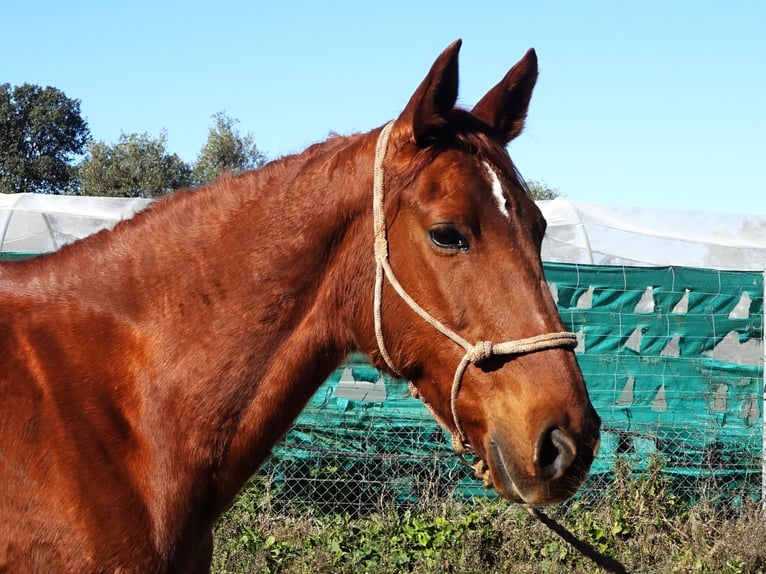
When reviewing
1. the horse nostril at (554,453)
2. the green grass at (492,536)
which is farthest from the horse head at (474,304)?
the green grass at (492,536)

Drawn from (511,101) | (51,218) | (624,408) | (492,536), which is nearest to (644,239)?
(624,408)

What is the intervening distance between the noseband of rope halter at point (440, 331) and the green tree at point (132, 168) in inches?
1111

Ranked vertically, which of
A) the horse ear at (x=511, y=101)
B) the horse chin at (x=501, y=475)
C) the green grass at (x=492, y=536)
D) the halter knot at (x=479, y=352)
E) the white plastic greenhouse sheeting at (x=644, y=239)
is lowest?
the green grass at (x=492, y=536)

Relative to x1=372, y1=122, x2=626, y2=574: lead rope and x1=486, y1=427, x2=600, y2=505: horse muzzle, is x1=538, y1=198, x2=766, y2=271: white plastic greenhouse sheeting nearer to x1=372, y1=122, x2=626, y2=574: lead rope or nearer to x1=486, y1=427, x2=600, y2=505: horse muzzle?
x1=372, y1=122, x2=626, y2=574: lead rope

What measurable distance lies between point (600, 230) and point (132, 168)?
2496 cm

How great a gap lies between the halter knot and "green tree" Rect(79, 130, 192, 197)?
28.6 metres

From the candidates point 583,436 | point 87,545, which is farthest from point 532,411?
point 87,545

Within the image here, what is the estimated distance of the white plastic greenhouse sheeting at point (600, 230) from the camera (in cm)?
746

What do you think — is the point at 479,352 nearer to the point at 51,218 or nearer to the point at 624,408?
the point at 624,408

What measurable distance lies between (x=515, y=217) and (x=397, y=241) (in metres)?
0.36

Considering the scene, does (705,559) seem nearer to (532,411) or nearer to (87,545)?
(532,411)

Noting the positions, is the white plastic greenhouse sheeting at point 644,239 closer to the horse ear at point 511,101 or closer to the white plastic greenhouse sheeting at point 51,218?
the white plastic greenhouse sheeting at point 51,218

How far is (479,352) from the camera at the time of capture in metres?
2.33

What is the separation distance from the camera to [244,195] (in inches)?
109
